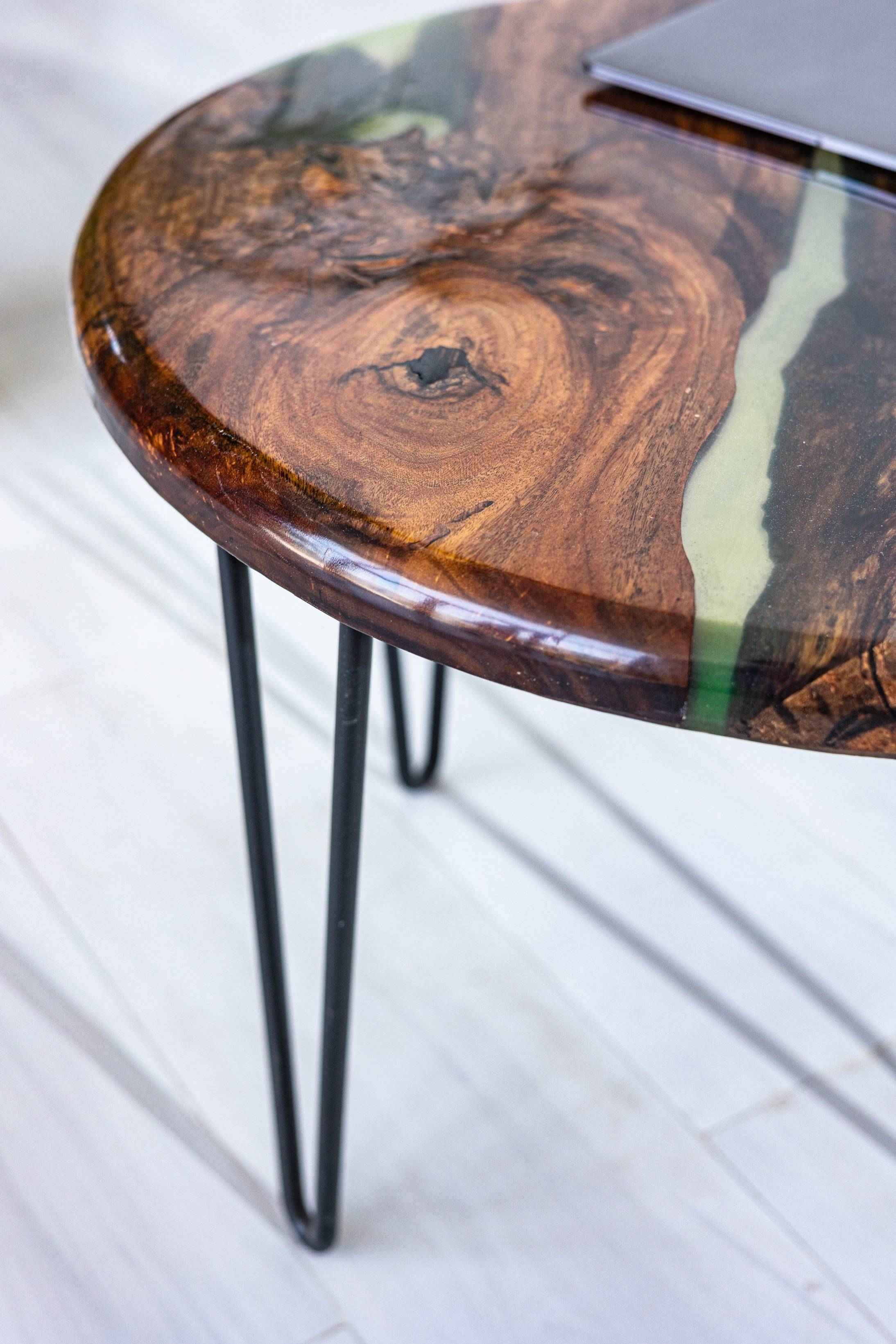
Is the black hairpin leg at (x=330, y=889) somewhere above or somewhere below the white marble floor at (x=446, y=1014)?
above

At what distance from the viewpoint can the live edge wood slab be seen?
325 millimetres

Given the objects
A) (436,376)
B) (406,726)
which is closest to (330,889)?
(436,376)

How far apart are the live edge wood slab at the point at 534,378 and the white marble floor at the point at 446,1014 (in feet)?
1.47

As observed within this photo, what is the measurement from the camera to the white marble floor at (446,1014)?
65cm

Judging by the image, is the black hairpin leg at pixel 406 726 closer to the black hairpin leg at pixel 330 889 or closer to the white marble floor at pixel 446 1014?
the white marble floor at pixel 446 1014

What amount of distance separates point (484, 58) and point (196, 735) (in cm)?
53

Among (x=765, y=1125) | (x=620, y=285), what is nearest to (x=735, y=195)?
(x=620, y=285)

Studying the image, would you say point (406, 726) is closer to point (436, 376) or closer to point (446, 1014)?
point (446, 1014)

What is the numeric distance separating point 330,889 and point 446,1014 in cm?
31

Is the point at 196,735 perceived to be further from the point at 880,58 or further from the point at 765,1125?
the point at 880,58

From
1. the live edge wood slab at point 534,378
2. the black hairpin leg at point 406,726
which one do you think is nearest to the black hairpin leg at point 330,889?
the live edge wood slab at point 534,378

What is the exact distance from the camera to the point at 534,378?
407 millimetres

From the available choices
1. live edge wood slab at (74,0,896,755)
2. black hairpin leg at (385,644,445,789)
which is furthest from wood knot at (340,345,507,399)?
black hairpin leg at (385,644,445,789)

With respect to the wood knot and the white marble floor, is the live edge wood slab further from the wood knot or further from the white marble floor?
the white marble floor
